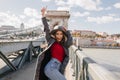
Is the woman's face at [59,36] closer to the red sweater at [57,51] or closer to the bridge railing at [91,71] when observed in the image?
the red sweater at [57,51]

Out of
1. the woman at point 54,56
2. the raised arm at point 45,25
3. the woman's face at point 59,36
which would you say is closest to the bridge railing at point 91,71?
the woman at point 54,56

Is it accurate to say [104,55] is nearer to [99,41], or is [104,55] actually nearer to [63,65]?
[99,41]

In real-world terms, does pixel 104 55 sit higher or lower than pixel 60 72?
lower

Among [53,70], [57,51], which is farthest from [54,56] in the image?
[53,70]

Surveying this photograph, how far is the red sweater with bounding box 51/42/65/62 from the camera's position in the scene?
334 cm

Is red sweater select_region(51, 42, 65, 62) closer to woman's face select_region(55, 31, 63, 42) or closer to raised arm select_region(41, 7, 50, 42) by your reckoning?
woman's face select_region(55, 31, 63, 42)

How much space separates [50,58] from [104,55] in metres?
63.6

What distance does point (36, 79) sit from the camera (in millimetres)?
3316

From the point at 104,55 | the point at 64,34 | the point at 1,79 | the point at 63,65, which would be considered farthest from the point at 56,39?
the point at 104,55

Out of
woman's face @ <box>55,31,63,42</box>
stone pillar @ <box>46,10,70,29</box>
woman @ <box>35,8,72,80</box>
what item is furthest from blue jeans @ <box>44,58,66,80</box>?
stone pillar @ <box>46,10,70,29</box>

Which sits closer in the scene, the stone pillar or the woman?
the woman

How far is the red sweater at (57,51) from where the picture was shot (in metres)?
3.34

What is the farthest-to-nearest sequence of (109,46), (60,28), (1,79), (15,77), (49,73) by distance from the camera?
(109,46), (15,77), (1,79), (60,28), (49,73)

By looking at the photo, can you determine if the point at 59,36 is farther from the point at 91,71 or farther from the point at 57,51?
the point at 91,71
